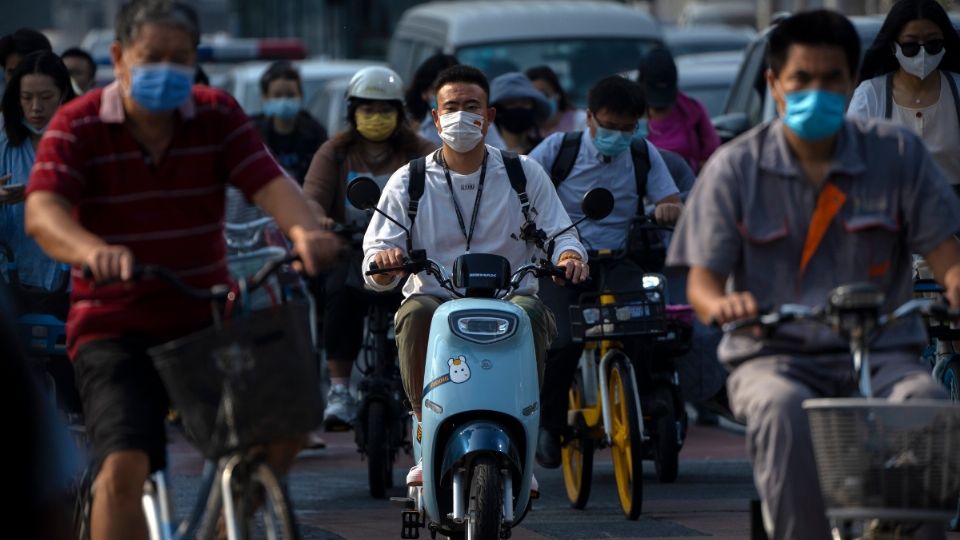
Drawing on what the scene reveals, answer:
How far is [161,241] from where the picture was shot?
5629 mm

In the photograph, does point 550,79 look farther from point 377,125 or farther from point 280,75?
point 377,125

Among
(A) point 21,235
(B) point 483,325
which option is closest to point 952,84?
(B) point 483,325

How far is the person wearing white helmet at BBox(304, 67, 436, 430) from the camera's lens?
10.3 m

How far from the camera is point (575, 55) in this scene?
17828 mm

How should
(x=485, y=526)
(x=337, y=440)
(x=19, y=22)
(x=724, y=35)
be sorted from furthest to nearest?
1. (x=19, y=22)
2. (x=724, y=35)
3. (x=337, y=440)
4. (x=485, y=526)

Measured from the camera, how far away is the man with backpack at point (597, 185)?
383 inches

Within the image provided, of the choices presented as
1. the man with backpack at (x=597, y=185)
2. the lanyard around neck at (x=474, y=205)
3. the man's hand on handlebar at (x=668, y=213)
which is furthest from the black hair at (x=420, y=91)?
the lanyard around neck at (x=474, y=205)

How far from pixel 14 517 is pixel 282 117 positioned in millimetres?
11536

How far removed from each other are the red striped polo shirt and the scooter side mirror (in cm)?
223

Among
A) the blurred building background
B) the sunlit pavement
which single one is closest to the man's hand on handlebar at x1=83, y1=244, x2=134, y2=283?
the sunlit pavement

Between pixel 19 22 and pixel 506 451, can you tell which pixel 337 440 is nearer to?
pixel 506 451

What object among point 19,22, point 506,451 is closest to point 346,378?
point 506,451

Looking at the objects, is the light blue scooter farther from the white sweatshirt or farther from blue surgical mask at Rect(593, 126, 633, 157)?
blue surgical mask at Rect(593, 126, 633, 157)

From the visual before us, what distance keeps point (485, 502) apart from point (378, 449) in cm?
269
